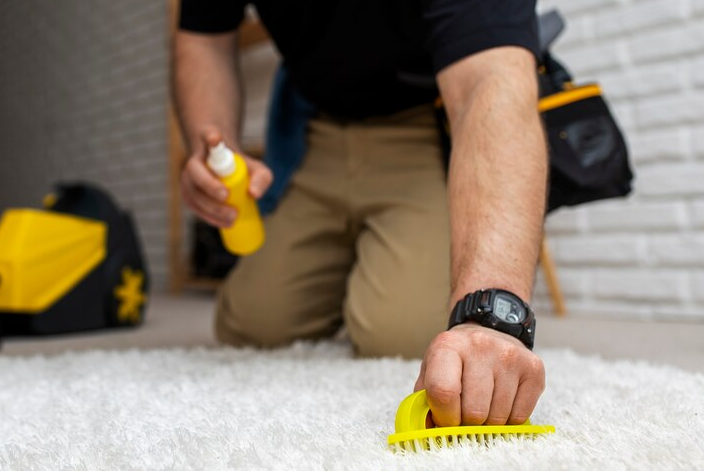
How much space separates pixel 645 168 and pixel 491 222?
109cm

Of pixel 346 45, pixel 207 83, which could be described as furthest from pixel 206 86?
pixel 346 45

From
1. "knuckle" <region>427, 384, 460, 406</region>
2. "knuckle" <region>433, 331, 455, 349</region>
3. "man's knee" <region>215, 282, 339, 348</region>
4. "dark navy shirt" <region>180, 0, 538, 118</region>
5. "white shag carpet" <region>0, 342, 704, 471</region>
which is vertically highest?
"dark navy shirt" <region>180, 0, 538, 118</region>

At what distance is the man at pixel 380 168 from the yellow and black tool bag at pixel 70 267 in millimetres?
453

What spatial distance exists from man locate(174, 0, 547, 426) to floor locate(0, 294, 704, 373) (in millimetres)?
246

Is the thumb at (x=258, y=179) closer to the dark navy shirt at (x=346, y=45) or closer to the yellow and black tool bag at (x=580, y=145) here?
the dark navy shirt at (x=346, y=45)

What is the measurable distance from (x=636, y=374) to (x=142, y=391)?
0.56 meters

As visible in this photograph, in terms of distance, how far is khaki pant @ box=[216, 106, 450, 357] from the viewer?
104 centimetres

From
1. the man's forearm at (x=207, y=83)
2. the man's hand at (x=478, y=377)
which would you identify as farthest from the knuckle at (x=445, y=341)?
the man's forearm at (x=207, y=83)

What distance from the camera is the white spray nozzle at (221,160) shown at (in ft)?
2.79

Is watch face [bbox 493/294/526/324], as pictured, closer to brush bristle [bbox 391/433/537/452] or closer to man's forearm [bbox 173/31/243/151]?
brush bristle [bbox 391/433/537/452]

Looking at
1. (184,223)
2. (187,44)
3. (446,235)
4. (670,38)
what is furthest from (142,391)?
(184,223)

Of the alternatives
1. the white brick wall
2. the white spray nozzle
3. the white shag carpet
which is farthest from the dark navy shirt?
the white brick wall

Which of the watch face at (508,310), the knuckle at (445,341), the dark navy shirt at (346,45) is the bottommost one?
the knuckle at (445,341)

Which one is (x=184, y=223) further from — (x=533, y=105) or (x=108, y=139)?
(x=533, y=105)
